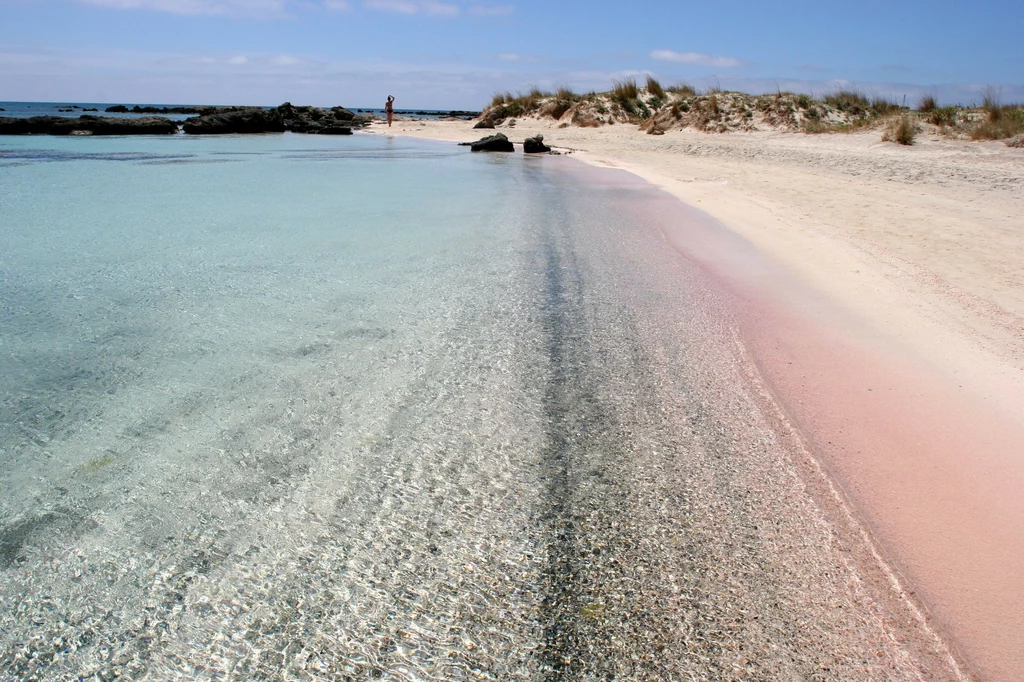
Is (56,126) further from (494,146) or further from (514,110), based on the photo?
(514,110)

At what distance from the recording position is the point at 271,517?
6.68ft

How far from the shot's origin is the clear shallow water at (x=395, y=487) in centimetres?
159

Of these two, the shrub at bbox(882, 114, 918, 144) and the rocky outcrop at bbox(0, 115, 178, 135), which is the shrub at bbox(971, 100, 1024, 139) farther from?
the rocky outcrop at bbox(0, 115, 178, 135)

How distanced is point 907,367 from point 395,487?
2.84 m

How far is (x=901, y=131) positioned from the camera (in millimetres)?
13648

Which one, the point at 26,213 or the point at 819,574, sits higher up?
the point at 26,213

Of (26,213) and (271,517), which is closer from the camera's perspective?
(271,517)

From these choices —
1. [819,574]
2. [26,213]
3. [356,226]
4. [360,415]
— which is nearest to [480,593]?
[819,574]

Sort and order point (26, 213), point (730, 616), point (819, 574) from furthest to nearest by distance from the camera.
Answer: point (26, 213) → point (819, 574) → point (730, 616)

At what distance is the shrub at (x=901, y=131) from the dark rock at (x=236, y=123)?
24554mm

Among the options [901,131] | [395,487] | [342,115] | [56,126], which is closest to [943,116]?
[901,131]

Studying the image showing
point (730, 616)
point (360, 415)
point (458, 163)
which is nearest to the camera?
point (730, 616)

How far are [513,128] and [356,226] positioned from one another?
24.4 meters

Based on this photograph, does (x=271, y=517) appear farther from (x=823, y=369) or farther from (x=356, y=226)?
(x=356, y=226)
